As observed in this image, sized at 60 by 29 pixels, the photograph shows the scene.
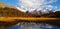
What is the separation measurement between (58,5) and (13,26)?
2.14 ft

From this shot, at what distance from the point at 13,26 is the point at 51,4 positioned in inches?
22.7

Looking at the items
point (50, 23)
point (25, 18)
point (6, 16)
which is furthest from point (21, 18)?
point (50, 23)

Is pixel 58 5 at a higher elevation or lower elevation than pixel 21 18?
higher

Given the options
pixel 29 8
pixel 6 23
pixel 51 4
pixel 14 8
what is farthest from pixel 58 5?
pixel 6 23

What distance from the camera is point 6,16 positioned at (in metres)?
2.34

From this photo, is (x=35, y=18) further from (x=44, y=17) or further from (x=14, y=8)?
(x=14, y=8)

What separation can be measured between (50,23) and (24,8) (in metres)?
0.39

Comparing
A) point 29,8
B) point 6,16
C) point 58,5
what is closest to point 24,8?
point 29,8

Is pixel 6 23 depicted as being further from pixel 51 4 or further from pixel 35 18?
pixel 51 4

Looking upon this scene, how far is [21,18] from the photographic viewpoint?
7.67 feet

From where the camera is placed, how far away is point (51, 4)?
233 cm

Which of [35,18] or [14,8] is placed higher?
[14,8]

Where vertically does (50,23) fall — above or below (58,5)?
below

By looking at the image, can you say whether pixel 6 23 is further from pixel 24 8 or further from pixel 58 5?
pixel 58 5
